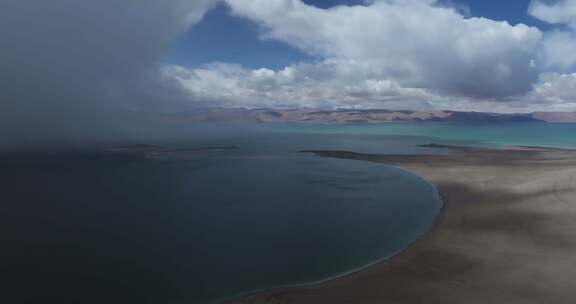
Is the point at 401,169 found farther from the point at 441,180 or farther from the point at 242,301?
the point at 242,301

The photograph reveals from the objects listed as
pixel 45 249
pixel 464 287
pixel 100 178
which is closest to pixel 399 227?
pixel 464 287

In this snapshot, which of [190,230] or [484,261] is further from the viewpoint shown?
[190,230]

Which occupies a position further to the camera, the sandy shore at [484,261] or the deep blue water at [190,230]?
the deep blue water at [190,230]

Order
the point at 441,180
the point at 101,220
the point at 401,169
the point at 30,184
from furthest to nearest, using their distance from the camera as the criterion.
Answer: the point at 401,169 → the point at 441,180 → the point at 30,184 → the point at 101,220
